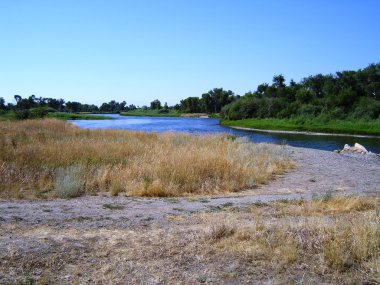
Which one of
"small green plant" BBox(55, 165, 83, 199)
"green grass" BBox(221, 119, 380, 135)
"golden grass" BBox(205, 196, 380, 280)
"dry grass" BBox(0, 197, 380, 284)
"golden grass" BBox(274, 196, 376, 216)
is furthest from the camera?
"green grass" BBox(221, 119, 380, 135)

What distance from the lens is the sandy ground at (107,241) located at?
4.32 meters

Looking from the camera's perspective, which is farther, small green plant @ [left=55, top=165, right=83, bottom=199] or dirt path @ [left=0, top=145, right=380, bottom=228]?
small green plant @ [left=55, top=165, right=83, bottom=199]

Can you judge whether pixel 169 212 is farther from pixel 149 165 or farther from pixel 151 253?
pixel 149 165

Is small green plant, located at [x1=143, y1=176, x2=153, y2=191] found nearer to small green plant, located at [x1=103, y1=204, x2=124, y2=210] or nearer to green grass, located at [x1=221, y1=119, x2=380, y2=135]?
small green plant, located at [x1=103, y1=204, x2=124, y2=210]

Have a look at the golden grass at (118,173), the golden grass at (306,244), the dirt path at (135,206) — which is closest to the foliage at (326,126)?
the golden grass at (118,173)

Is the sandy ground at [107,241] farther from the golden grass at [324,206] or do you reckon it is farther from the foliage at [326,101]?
the foliage at [326,101]

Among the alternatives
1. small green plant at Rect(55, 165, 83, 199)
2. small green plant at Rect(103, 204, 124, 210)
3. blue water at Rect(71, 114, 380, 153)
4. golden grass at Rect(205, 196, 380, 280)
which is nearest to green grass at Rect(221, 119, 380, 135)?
blue water at Rect(71, 114, 380, 153)

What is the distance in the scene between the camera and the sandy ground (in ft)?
14.2

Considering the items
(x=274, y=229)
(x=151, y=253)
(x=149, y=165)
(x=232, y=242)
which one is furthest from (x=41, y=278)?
(x=149, y=165)

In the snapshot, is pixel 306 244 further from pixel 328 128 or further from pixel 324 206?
pixel 328 128

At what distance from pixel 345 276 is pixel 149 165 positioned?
27.4ft

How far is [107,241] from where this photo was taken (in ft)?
17.6

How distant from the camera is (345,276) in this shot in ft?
14.4

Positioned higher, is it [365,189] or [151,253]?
[151,253]
